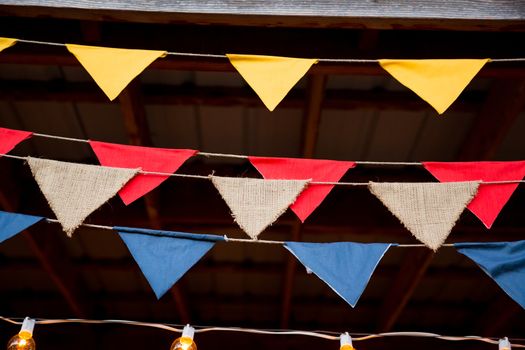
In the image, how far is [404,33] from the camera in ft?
8.05

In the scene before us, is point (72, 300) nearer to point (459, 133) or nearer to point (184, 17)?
point (184, 17)

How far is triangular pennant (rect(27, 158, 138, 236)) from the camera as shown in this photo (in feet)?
7.41

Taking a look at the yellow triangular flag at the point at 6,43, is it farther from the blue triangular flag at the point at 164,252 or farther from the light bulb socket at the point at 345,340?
the light bulb socket at the point at 345,340

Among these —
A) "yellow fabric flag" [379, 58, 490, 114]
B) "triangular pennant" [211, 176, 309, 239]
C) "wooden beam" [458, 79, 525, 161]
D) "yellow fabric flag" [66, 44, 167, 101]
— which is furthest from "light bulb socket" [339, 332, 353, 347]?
"yellow fabric flag" [66, 44, 167, 101]

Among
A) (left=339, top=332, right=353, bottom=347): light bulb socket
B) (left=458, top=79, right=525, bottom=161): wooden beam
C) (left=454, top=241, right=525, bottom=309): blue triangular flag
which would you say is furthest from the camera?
(left=339, top=332, right=353, bottom=347): light bulb socket

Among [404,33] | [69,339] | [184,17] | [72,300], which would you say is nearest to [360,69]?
[404,33]

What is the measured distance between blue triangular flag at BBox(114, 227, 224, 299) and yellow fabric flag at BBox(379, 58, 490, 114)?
101 centimetres

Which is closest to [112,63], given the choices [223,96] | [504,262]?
[223,96]

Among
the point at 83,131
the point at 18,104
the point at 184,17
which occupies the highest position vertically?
the point at 184,17

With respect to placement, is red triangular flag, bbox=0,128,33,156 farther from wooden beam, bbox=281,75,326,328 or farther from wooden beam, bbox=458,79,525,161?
wooden beam, bbox=458,79,525,161

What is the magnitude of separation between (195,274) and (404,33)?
2.79 metres

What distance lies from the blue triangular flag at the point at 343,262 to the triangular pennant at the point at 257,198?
0.52 feet

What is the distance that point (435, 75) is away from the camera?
85.7 inches

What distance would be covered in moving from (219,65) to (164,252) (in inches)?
33.9
